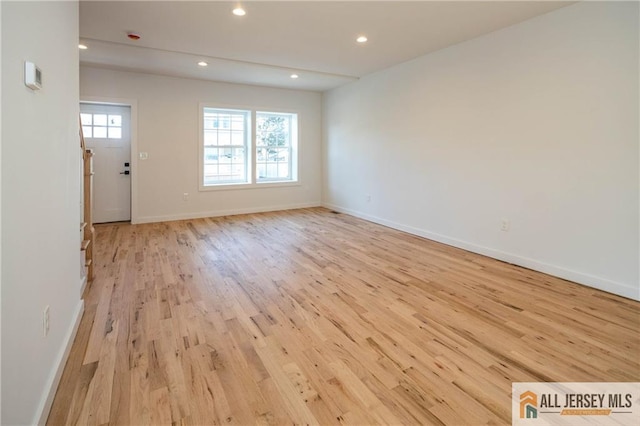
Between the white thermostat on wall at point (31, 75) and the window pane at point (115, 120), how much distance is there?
16.1ft

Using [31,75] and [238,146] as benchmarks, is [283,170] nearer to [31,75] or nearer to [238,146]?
[238,146]

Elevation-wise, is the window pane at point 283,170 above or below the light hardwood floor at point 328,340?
above

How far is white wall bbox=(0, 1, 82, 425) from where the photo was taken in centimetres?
118

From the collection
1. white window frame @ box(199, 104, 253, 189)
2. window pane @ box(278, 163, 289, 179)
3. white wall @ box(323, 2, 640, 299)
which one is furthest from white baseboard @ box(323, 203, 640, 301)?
white window frame @ box(199, 104, 253, 189)

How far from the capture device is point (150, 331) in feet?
7.52

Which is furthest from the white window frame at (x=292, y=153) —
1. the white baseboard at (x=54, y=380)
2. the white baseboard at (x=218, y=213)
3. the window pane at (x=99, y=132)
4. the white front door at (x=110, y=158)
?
the white baseboard at (x=54, y=380)

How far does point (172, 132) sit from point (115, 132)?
92 cm

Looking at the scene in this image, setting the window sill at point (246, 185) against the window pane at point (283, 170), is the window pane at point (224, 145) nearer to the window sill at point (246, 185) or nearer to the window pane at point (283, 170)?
the window sill at point (246, 185)

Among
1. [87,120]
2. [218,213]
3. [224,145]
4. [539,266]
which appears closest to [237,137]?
[224,145]

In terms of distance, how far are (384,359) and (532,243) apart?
8.37ft

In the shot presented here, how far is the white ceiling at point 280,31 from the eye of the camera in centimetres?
317

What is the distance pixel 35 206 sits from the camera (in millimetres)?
1481

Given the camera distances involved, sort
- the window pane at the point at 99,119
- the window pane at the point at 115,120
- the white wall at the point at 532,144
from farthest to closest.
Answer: the window pane at the point at 115,120 → the window pane at the point at 99,119 → the white wall at the point at 532,144

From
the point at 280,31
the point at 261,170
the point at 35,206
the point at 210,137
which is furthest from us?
the point at 261,170
